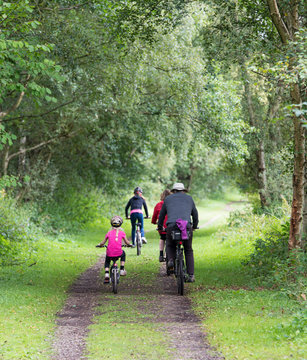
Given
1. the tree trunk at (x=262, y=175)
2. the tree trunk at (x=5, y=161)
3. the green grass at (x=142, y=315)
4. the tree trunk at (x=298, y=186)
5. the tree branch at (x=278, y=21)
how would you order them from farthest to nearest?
the tree trunk at (x=262, y=175), the tree trunk at (x=5, y=161), the tree trunk at (x=298, y=186), the tree branch at (x=278, y=21), the green grass at (x=142, y=315)

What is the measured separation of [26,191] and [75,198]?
13.7ft

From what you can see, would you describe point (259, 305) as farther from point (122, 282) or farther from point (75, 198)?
point (75, 198)

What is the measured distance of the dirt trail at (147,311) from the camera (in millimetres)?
6488

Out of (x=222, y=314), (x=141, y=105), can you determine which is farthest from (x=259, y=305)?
(x=141, y=105)

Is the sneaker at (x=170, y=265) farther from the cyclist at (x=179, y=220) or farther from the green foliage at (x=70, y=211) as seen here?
the green foliage at (x=70, y=211)

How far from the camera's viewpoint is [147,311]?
877 cm

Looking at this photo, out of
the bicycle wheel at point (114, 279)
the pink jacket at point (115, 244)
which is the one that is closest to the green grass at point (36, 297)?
the bicycle wheel at point (114, 279)

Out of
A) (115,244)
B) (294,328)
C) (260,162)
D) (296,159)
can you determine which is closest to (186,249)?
(115,244)

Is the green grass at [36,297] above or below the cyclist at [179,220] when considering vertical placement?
below

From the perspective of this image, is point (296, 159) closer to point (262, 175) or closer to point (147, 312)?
point (147, 312)

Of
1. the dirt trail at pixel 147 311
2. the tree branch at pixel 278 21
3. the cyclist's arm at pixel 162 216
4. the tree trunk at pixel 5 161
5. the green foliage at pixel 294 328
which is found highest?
the tree branch at pixel 278 21

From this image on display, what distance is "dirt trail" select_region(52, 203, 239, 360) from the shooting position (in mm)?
6488

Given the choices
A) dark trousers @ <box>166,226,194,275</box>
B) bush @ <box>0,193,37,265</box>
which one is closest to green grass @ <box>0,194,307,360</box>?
dark trousers @ <box>166,226,194,275</box>

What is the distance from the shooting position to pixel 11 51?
34.9 feet
